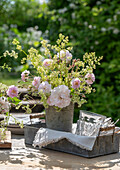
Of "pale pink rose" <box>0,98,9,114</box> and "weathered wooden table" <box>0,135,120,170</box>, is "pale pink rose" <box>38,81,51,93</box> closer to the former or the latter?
"pale pink rose" <box>0,98,9,114</box>

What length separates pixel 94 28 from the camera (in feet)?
13.0

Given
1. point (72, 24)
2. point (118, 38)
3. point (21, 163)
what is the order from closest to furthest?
point (21, 163) < point (118, 38) < point (72, 24)

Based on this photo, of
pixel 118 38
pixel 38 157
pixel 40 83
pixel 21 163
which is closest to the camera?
pixel 21 163

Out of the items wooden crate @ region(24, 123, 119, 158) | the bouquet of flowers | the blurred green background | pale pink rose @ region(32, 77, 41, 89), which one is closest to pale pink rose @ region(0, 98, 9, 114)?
the bouquet of flowers

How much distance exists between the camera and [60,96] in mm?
→ 1852

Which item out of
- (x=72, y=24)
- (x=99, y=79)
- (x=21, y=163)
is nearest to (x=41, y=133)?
(x=21, y=163)

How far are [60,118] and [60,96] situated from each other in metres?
0.18

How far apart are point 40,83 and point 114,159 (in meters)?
0.66

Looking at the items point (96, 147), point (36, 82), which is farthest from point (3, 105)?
point (96, 147)

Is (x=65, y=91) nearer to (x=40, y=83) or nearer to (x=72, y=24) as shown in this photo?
(x=40, y=83)

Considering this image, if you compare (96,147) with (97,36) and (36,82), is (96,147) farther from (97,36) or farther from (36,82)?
(97,36)

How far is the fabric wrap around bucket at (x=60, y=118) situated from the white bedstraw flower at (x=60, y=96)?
0.11m

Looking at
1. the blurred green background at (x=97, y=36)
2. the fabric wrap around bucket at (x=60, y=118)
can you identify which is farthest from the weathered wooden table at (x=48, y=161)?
the blurred green background at (x=97, y=36)

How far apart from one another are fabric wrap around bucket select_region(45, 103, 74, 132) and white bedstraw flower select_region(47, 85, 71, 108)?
0.11m
